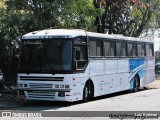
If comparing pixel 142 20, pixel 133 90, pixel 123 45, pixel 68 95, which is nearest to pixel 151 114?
pixel 68 95

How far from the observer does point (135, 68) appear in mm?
23891

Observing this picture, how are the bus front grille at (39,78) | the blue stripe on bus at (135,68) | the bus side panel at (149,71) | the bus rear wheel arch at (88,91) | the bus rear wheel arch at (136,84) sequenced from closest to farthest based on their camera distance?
the bus front grille at (39,78) → the bus rear wheel arch at (88,91) → the blue stripe on bus at (135,68) → the bus rear wheel arch at (136,84) → the bus side panel at (149,71)

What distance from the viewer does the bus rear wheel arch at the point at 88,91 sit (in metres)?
17.7

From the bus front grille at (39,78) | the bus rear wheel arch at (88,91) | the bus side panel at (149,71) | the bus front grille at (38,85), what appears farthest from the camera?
the bus side panel at (149,71)

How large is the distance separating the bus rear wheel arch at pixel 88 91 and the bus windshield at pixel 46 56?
5.45 ft

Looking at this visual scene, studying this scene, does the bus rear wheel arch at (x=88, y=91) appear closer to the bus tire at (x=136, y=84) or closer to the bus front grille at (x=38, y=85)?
the bus front grille at (x=38, y=85)

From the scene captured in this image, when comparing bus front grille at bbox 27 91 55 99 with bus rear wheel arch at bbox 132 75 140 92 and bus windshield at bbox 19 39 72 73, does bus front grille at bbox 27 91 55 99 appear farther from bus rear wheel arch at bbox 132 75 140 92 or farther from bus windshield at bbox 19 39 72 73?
bus rear wheel arch at bbox 132 75 140 92

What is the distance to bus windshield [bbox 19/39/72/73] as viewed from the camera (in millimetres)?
16562

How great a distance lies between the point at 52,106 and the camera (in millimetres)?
16922

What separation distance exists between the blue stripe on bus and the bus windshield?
7131mm

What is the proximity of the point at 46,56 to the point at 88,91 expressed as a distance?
8.29ft

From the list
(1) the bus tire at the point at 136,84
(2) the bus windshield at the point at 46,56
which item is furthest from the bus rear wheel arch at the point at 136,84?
(2) the bus windshield at the point at 46,56

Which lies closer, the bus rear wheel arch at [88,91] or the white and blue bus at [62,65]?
the white and blue bus at [62,65]

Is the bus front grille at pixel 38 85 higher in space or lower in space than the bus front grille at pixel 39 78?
lower
